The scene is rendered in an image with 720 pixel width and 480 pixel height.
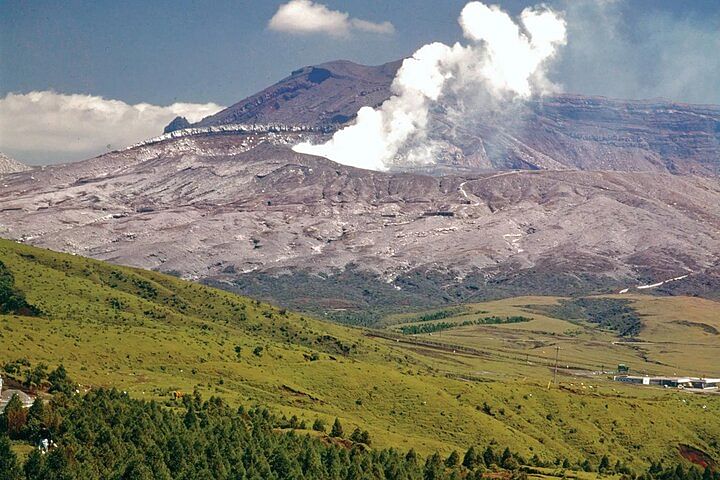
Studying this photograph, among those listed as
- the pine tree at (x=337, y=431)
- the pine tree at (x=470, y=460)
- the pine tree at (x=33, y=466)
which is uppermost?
the pine tree at (x=33, y=466)

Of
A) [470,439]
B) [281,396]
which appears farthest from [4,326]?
[470,439]

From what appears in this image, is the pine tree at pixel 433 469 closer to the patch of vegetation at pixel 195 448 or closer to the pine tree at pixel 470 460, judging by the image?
the patch of vegetation at pixel 195 448

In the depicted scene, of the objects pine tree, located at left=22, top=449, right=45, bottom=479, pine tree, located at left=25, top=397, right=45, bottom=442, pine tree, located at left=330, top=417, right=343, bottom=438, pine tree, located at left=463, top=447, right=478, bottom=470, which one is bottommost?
pine tree, located at left=463, top=447, right=478, bottom=470

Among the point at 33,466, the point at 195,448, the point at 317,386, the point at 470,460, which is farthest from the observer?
the point at 317,386

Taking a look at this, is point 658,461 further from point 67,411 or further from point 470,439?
point 67,411

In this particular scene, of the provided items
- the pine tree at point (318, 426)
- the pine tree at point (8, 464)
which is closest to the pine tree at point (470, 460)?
the pine tree at point (318, 426)

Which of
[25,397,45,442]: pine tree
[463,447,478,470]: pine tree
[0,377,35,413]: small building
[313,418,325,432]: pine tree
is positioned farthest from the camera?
[463,447,478,470]: pine tree

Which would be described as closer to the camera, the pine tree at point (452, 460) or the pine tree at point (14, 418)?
the pine tree at point (14, 418)

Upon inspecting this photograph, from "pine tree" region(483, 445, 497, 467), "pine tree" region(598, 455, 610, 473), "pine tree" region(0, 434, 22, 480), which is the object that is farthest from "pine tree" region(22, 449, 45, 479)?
"pine tree" region(598, 455, 610, 473)

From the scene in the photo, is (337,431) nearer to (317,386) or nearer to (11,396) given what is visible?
(317,386)

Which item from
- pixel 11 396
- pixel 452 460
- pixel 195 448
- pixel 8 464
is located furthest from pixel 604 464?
pixel 8 464

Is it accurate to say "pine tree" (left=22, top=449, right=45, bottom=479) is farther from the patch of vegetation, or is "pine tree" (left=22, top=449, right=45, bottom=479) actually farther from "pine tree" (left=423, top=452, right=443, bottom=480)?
"pine tree" (left=423, top=452, right=443, bottom=480)
